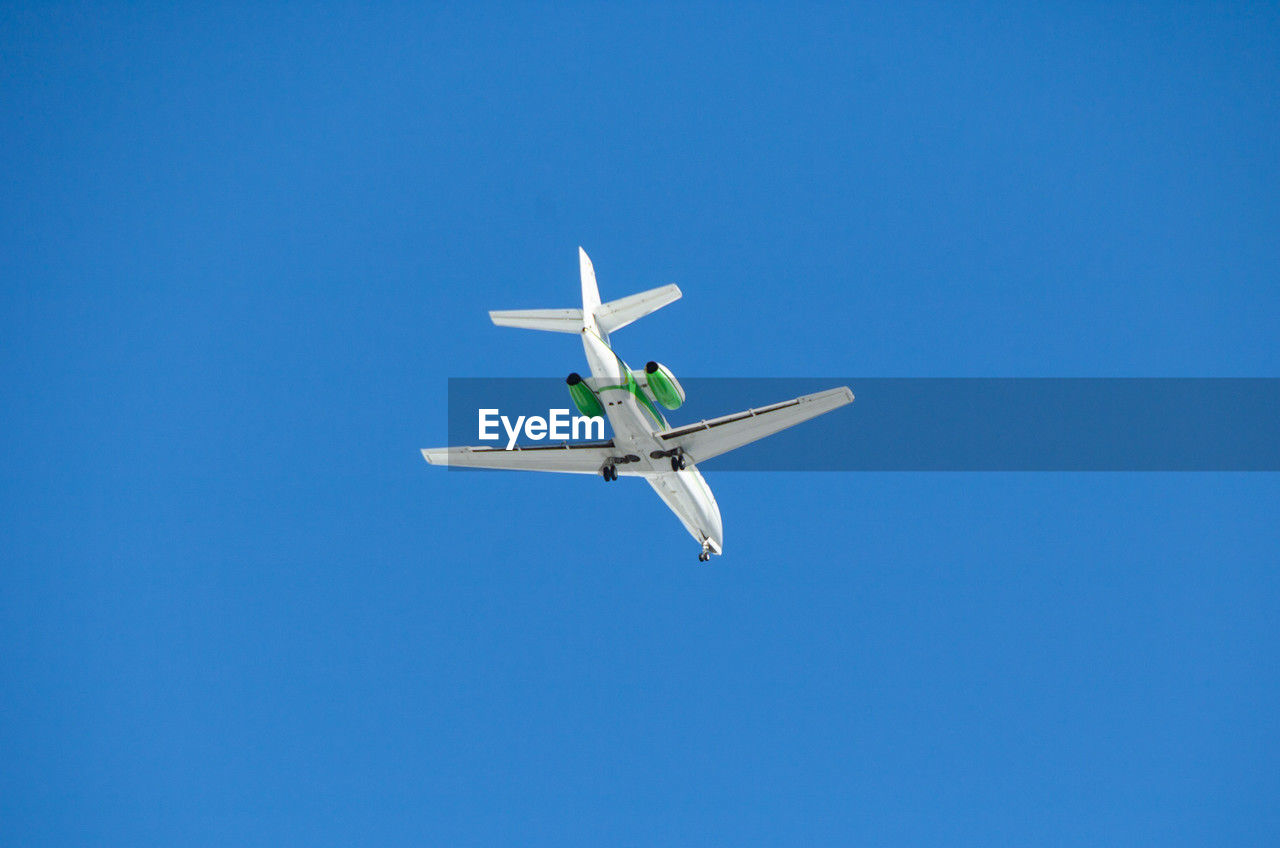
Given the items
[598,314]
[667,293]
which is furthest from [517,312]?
[667,293]

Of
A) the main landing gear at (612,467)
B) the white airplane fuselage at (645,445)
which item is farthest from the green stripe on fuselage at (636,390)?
the main landing gear at (612,467)

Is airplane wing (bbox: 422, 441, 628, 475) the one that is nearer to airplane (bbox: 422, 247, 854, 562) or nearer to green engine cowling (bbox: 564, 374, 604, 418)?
airplane (bbox: 422, 247, 854, 562)

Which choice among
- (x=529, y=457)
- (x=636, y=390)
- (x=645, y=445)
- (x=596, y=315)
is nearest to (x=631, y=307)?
(x=596, y=315)

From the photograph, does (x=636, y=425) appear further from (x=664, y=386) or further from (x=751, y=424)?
(x=751, y=424)

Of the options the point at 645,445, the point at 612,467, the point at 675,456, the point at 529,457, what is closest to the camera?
the point at 645,445

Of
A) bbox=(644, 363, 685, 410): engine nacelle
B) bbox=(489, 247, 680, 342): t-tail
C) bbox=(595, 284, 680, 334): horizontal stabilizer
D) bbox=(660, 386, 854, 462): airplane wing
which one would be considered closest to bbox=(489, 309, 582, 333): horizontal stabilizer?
bbox=(489, 247, 680, 342): t-tail

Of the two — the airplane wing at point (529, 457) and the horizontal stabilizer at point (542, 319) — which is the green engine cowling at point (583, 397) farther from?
the airplane wing at point (529, 457)

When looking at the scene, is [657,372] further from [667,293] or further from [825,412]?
[825,412]
